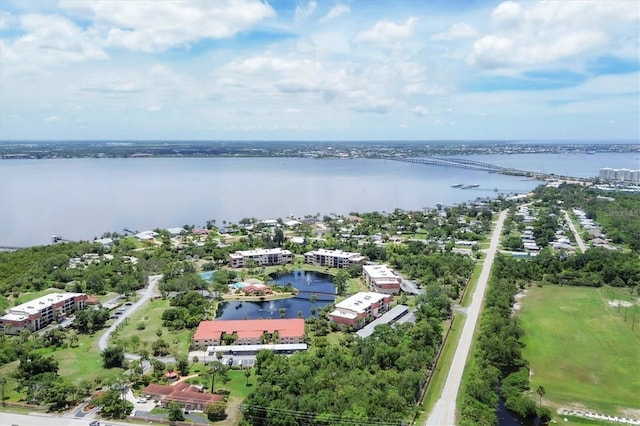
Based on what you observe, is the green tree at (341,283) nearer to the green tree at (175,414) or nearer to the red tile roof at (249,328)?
the red tile roof at (249,328)

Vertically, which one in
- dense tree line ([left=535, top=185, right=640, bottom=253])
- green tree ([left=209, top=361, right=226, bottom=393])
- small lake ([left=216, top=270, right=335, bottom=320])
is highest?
dense tree line ([left=535, top=185, right=640, bottom=253])

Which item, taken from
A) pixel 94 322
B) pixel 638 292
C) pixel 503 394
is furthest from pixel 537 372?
pixel 94 322

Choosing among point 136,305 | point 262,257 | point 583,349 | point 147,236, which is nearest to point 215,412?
point 136,305

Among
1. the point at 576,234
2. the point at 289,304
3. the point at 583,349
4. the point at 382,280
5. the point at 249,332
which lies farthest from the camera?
the point at 576,234

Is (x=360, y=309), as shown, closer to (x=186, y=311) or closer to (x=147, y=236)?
(x=186, y=311)

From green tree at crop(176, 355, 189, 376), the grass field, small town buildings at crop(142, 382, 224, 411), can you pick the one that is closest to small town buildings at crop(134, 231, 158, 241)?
green tree at crop(176, 355, 189, 376)

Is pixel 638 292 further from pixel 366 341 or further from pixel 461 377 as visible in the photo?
pixel 366 341

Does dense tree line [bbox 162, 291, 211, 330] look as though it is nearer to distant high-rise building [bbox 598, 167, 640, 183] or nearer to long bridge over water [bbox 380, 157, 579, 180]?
distant high-rise building [bbox 598, 167, 640, 183]
